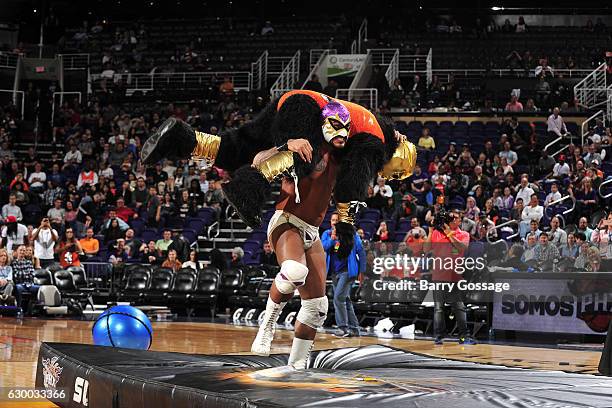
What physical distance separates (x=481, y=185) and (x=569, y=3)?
1570 centimetres

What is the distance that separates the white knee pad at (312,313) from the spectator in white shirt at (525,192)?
10597mm

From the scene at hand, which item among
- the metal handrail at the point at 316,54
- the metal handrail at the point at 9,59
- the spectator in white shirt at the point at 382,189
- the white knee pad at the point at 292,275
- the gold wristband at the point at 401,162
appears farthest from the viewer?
the metal handrail at the point at 9,59

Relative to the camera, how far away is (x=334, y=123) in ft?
18.8

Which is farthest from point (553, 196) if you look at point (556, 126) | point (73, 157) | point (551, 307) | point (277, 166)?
point (73, 157)

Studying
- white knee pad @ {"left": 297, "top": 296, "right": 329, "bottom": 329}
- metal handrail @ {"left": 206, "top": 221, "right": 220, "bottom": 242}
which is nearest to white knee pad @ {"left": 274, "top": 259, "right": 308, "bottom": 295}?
white knee pad @ {"left": 297, "top": 296, "right": 329, "bottom": 329}

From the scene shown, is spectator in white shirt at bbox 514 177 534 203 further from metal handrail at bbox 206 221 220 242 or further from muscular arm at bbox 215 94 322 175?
muscular arm at bbox 215 94 322 175

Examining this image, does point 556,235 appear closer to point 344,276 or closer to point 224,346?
point 344,276

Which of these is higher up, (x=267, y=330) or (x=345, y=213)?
(x=345, y=213)

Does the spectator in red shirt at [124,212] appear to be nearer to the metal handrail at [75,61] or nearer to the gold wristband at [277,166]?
the metal handrail at [75,61]

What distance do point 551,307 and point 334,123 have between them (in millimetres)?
7181

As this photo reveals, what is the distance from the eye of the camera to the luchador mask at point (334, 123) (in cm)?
571

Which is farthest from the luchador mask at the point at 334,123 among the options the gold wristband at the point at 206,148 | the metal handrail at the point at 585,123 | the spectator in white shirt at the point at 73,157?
the spectator in white shirt at the point at 73,157

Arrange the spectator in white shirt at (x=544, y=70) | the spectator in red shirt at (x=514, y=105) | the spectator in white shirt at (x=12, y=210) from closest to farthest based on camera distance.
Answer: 1. the spectator in white shirt at (x=12, y=210)
2. the spectator in red shirt at (x=514, y=105)
3. the spectator in white shirt at (x=544, y=70)

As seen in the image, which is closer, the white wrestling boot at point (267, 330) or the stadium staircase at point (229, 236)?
the white wrestling boot at point (267, 330)
